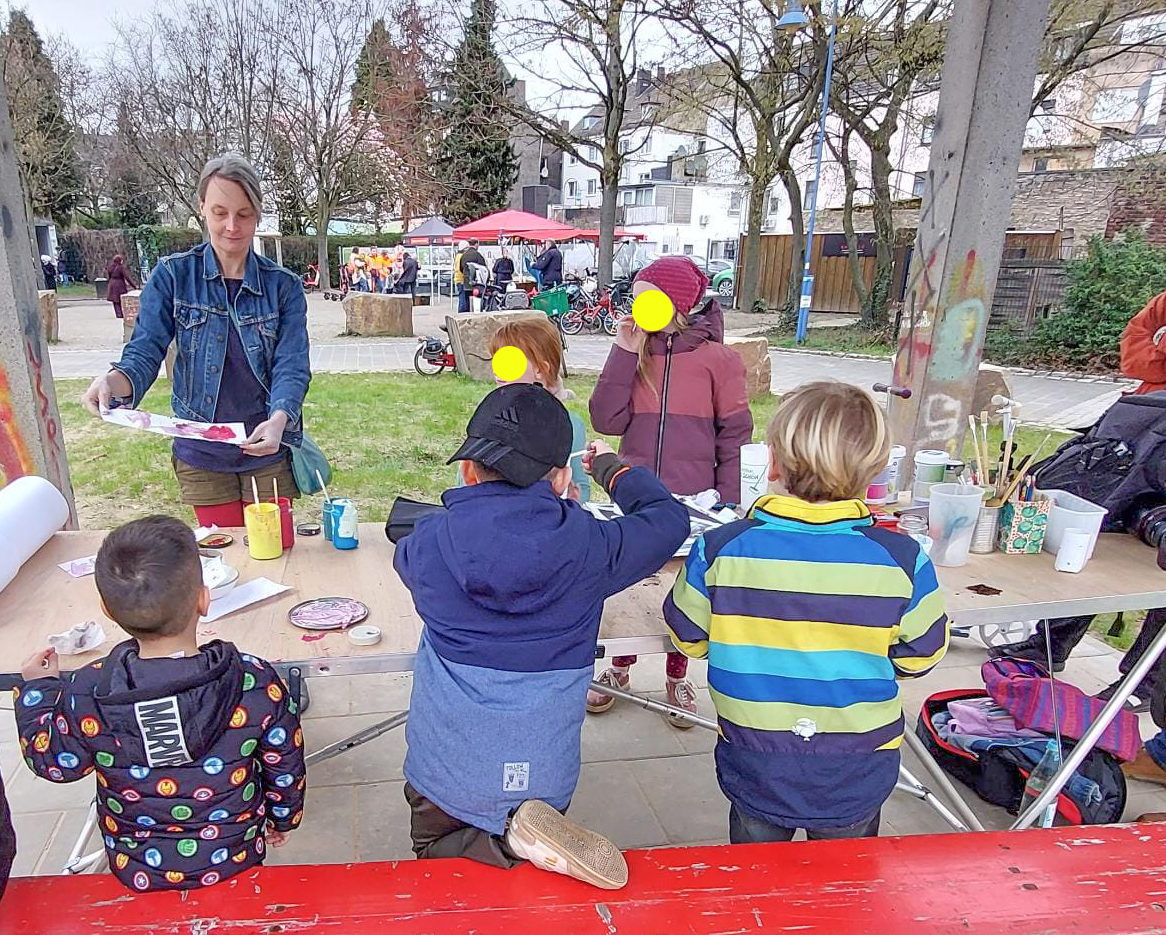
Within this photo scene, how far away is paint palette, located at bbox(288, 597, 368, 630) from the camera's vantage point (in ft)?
6.17

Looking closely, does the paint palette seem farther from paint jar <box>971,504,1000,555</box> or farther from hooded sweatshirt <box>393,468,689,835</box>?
paint jar <box>971,504,1000,555</box>

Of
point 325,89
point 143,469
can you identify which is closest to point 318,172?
point 325,89

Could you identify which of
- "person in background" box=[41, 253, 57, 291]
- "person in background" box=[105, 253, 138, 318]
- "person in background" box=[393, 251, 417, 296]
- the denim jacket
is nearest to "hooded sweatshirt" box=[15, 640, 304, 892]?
the denim jacket

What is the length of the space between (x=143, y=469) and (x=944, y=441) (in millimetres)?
5642

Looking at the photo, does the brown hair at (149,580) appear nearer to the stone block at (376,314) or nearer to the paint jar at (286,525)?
the paint jar at (286,525)

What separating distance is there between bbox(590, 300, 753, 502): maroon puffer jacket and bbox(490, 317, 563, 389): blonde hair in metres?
0.20

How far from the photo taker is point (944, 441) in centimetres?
422

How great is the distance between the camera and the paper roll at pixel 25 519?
6.72 ft

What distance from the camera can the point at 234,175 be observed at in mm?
2521

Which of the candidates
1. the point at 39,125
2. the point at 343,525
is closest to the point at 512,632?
the point at 343,525

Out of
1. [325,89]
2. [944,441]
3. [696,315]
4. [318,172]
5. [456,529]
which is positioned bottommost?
[944,441]

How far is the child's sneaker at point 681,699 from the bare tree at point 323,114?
20.4 m

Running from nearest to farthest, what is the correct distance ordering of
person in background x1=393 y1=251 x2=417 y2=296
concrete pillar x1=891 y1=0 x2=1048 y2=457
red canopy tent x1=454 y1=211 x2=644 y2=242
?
concrete pillar x1=891 y1=0 x2=1048 y2=457 < red canopy tent x1=454 y1=211 x2=644 y2=242 < person in background x1=393 y1=251 x2=417 y2=296

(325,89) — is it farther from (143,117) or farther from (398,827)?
(398,827)
